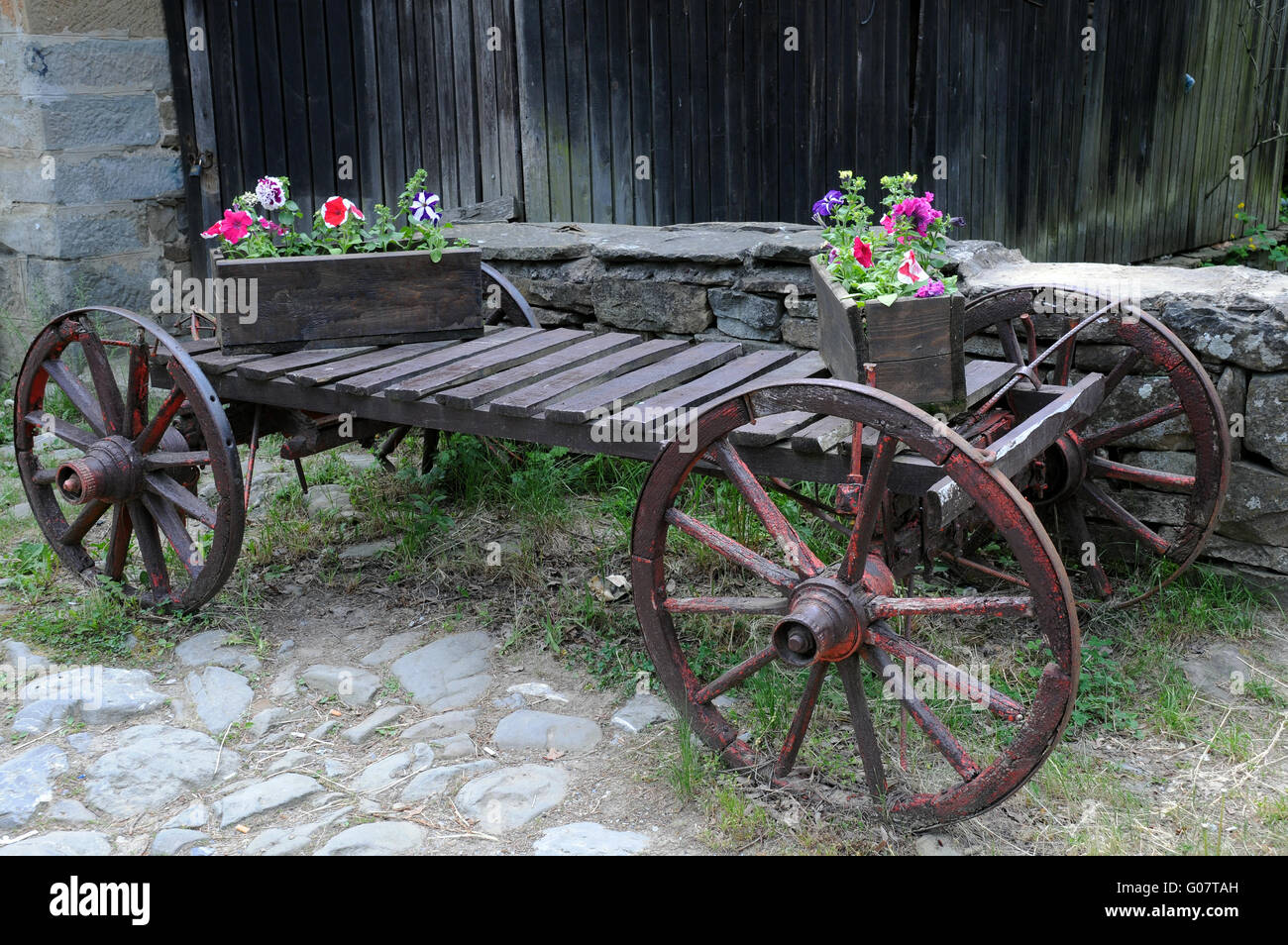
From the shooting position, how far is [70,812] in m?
2.89

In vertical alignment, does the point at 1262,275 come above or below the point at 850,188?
below

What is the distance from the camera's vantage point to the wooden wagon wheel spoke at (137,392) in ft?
11.9

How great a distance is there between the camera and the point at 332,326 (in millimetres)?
3816

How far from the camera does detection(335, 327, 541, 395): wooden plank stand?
11.0ft

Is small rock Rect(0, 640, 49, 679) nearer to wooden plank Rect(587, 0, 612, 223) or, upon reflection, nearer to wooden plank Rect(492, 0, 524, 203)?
wooden plank Rect(492, 0, 524, 203)

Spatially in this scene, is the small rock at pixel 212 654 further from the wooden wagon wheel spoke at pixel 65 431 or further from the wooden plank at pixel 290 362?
the wooden plank at pixel 290 362

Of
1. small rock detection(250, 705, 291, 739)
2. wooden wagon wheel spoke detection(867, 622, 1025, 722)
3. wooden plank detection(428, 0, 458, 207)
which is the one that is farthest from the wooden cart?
wooden plank detection(428, 0, 458, 207)

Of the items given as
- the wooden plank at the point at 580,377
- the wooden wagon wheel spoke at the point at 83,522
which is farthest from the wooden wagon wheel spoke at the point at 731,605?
the wooden wagon wheel spoke at the point at 83,522

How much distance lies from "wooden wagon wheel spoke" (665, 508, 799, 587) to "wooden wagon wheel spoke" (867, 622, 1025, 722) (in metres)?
0.23

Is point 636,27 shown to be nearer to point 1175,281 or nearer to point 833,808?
point 1175,281

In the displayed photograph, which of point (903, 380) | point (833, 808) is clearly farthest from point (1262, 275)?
point (833, 808)

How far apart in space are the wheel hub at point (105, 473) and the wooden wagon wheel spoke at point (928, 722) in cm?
240

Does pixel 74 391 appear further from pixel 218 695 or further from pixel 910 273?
pixel 910 273

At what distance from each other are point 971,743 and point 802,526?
3.76 ft
